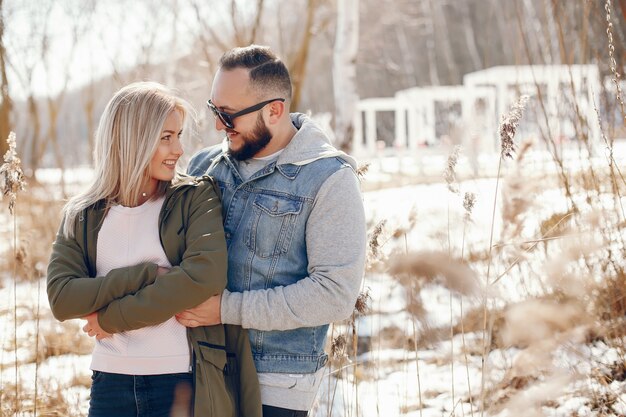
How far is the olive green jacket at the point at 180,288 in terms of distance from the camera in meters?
1.93

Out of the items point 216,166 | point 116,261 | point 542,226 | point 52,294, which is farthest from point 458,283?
point 542,226

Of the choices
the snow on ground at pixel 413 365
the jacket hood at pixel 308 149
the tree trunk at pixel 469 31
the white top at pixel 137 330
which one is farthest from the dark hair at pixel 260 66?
the tree trunk at pixel 469 31

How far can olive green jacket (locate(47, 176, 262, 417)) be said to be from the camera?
6.34 ft

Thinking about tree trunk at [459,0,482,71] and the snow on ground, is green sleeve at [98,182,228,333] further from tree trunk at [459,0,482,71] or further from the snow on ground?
tree trunk at [459,0,482,71]

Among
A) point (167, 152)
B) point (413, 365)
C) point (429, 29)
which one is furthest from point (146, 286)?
point (429, 29)

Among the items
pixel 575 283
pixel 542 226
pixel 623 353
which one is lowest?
pixel 623 353

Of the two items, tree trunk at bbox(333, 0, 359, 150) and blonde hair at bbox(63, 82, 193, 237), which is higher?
tree trunk at bbox(333, 0, 359, 150)

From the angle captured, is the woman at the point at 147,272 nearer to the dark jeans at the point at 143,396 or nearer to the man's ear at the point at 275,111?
the dark jeans at the point at 143,396

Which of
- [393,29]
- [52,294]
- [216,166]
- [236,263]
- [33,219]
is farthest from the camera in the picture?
[393,29]

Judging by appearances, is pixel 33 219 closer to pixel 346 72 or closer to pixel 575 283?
pixel 346 72

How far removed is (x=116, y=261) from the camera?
2064mm

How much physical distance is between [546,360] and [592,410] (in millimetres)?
419

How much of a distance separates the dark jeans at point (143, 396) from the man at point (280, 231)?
0.17m

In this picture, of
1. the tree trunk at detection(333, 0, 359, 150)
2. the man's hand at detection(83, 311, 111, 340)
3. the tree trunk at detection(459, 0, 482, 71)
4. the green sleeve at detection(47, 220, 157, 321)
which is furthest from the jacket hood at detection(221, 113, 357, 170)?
the tree trunk at detection(459, 0, 482, 71)
